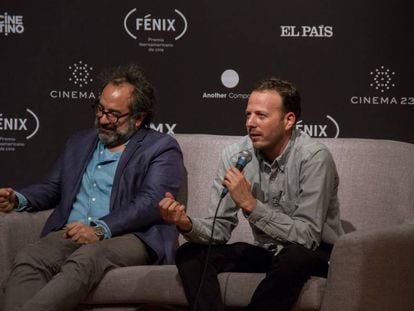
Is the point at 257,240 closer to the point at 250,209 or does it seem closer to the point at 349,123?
the point at 250,209

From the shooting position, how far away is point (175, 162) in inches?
190

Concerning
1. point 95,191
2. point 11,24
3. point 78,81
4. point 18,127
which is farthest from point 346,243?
point 11,24

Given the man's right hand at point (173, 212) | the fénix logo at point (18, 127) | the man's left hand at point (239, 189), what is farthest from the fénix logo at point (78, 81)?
the man's left hand at point (239, 189)

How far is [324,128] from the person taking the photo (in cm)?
578

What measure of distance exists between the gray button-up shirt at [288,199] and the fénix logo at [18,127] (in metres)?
1.96

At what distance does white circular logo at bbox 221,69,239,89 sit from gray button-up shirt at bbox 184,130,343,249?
1.37 m

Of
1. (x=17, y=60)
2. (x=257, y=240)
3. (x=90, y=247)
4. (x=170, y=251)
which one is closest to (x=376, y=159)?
(x=257, y=240)

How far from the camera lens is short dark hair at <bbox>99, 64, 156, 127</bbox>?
493 centimetres

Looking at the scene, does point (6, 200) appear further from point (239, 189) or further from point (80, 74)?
point (80, 74)

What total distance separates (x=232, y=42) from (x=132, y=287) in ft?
6.81

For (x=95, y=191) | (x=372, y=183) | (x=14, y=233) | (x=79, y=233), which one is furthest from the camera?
(x=95, y=191)

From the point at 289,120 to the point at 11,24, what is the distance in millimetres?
2429

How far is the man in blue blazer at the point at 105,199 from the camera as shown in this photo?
171 inches

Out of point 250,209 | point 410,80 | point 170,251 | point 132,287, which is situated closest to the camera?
point 250,209
